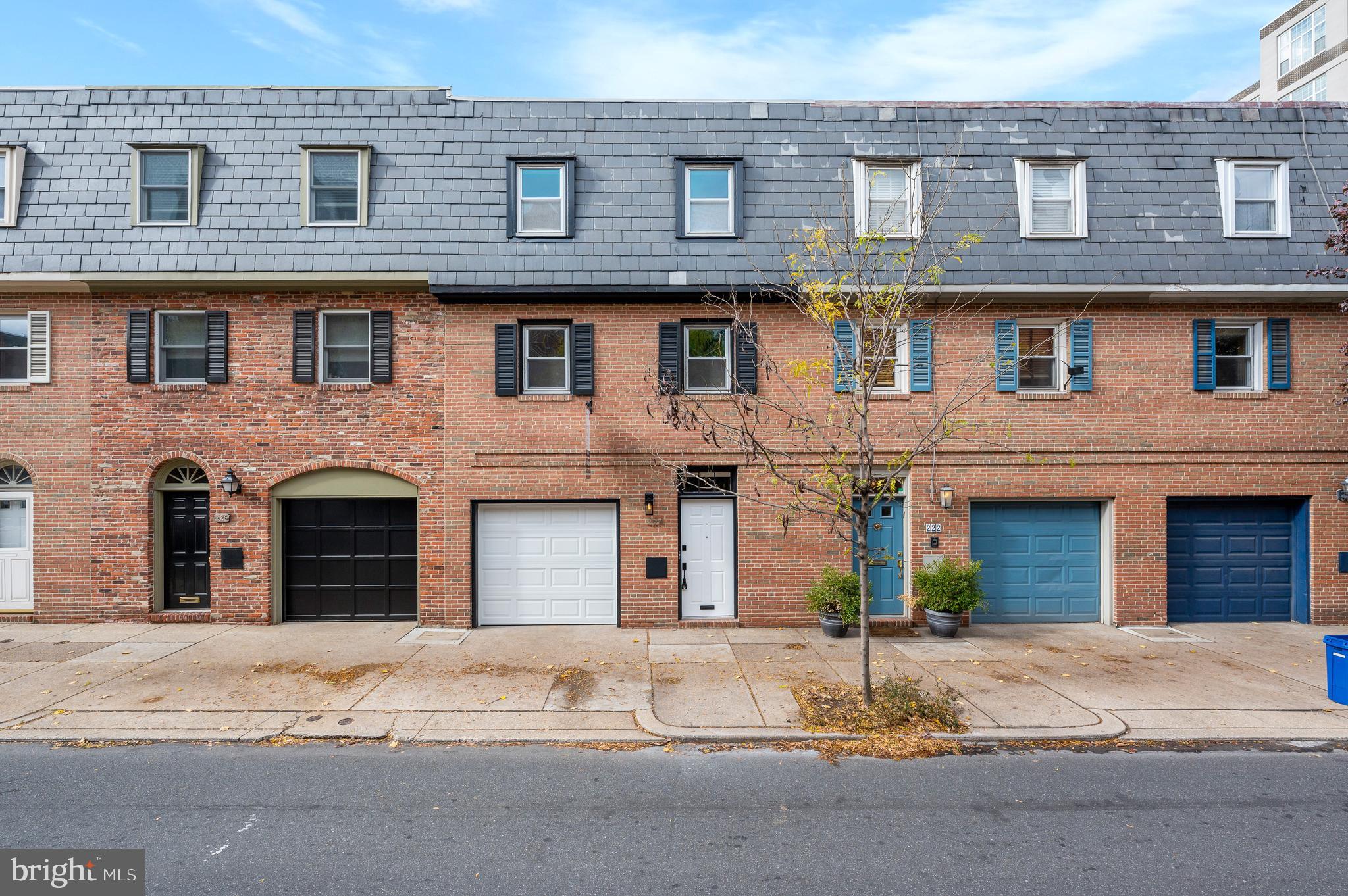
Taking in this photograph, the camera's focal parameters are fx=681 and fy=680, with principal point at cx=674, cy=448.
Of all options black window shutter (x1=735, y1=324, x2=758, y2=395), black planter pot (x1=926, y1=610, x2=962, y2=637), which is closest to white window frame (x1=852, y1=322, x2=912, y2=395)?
black window shutter (x1=735, y1=324, x2=758, y2=395)

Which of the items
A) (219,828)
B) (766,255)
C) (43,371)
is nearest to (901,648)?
(766,255)

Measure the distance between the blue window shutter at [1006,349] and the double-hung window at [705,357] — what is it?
4577mm

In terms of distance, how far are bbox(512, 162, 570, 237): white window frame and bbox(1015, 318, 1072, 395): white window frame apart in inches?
315

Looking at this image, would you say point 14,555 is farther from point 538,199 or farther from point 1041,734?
point 1041,734

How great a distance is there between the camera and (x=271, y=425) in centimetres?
1165

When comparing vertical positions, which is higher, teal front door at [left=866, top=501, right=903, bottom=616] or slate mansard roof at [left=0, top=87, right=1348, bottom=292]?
slate mansard roof at [left=0, top=87, right=1348, bottom=292]

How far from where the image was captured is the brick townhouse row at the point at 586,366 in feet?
37.9

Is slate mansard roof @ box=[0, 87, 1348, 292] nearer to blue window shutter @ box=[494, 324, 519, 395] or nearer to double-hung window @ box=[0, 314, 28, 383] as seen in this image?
blue window shutter @ box=[494, 324, 519, 395]

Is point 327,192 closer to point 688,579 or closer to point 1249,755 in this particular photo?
point 688,579

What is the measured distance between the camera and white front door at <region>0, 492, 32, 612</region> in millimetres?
11742

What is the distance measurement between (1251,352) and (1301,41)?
3736 centimetres

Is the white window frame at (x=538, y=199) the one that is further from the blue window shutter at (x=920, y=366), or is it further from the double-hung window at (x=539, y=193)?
the blue window shutter at (x=920, y=366)

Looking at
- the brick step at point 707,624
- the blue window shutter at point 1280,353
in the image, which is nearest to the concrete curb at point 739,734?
the brick step at point 707,624

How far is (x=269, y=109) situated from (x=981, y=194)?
494 inches
